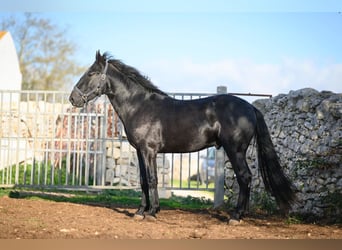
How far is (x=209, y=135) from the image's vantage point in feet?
15.6

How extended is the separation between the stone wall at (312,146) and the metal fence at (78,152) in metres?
1.30

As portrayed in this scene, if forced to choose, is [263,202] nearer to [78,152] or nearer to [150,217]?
[150,217]

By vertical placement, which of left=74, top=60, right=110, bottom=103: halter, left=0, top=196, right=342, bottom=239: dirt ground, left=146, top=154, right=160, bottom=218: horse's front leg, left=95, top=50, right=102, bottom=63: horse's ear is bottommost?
left=0, top=196, right=342, bottom=239: dirt ground

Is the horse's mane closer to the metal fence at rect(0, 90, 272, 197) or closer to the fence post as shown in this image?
the metal fence at rect(0, 90, 272, 197)

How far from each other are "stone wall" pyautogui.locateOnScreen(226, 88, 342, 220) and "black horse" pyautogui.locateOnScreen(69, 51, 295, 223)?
0.47m

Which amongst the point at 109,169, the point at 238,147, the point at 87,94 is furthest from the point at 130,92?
the point at 109,169

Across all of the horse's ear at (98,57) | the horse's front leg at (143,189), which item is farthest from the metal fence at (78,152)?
the horse's ear at (98,57)

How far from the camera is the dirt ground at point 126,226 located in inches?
149

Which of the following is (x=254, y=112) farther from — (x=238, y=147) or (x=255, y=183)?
(x=255, y=183)

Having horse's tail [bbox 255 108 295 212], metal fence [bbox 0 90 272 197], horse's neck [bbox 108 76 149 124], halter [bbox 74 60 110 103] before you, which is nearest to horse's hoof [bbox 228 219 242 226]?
horse's tail [bbox 255 108 295 212]

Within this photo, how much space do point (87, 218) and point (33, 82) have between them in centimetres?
1279

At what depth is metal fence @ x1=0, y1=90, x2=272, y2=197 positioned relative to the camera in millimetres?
6918

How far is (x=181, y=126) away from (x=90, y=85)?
46.4 inches

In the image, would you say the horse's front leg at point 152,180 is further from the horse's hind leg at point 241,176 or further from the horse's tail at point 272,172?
the horse's tail at point 272,172
